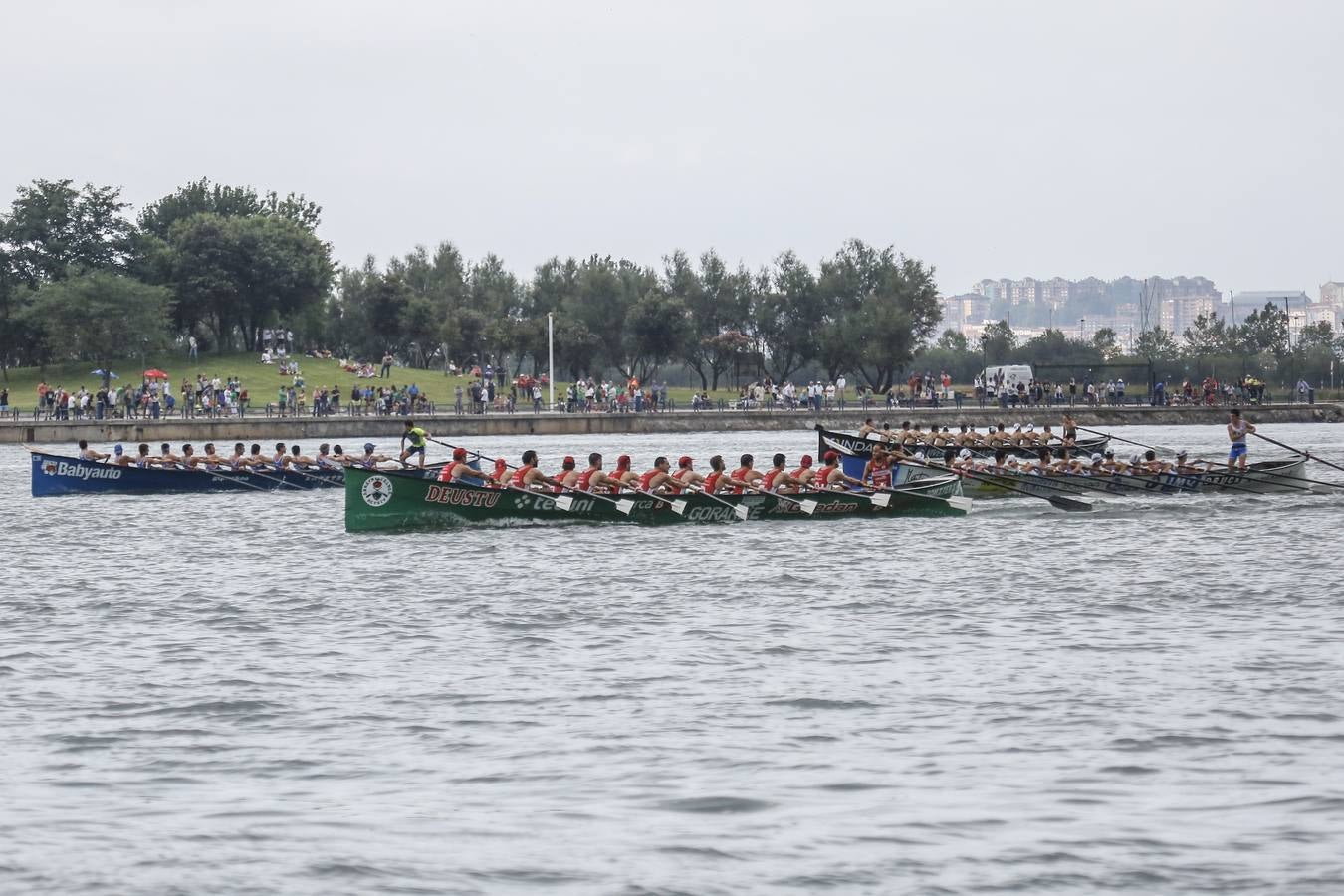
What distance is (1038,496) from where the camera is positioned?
136 feet

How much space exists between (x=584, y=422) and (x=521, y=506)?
164 ft

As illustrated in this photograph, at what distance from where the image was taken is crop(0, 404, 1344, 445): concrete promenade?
77625mm

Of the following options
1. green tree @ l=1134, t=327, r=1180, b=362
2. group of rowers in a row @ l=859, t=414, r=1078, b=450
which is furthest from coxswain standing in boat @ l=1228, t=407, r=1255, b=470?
green tree @ l=1134, t=327, r=1180, b=362

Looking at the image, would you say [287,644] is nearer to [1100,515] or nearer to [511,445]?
[1100,515]

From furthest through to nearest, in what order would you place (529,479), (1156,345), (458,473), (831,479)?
(1156,345) → (831,479) → (458,473) → (529,479)

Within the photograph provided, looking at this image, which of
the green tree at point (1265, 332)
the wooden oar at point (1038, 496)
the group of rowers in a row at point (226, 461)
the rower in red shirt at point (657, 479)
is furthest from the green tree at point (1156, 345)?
the rower in red shirt at point (657, 479)

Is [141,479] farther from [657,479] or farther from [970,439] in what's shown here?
[970,439]

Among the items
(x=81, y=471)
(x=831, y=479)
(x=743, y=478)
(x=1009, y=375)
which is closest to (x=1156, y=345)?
(x=1009, y=375)

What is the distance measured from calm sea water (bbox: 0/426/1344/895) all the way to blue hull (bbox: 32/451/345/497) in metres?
17.6

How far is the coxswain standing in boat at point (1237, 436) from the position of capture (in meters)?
43.4

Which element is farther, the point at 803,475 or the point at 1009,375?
the point at 1009,375

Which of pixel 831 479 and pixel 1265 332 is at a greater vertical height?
pixel 1265 332

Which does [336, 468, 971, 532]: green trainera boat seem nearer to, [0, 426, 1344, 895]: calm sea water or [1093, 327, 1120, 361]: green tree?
[0, 426, 1344, 895]: calm sea water

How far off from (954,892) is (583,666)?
8794mm
